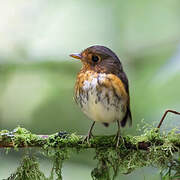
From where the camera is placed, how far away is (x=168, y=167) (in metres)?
2.63

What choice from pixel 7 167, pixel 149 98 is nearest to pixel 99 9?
pixel 149 98

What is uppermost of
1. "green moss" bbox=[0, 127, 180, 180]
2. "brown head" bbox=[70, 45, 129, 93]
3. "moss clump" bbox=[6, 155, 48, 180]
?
"brown head" bbox=[70, 45, 129, 93]

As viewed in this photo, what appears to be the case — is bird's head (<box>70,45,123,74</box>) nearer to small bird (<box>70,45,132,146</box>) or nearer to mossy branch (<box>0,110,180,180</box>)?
small bird (<box>70,45,132,146</box>)

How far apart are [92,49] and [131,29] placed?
1.19 meters

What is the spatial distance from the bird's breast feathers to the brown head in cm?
6

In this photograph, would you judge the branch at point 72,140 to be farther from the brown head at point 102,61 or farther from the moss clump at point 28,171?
the brown head at point 102,61

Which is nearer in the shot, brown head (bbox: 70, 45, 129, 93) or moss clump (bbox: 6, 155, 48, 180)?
moss clump (bbox: 6, 155, 48, 180)

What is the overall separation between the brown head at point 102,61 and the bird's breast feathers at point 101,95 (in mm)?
61

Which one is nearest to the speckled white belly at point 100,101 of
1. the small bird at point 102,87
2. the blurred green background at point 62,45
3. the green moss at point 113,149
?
the small bird at point 102,87

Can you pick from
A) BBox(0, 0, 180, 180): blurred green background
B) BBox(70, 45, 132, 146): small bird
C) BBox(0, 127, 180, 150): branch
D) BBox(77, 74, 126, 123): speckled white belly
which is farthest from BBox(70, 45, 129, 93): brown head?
BBox(0, 0, 180, 180): blurred green background

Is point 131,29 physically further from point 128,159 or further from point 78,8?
point 128,159

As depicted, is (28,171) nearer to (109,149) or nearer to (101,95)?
(109,149)

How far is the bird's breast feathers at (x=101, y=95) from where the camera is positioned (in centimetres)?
304

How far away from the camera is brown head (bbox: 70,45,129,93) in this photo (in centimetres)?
319
